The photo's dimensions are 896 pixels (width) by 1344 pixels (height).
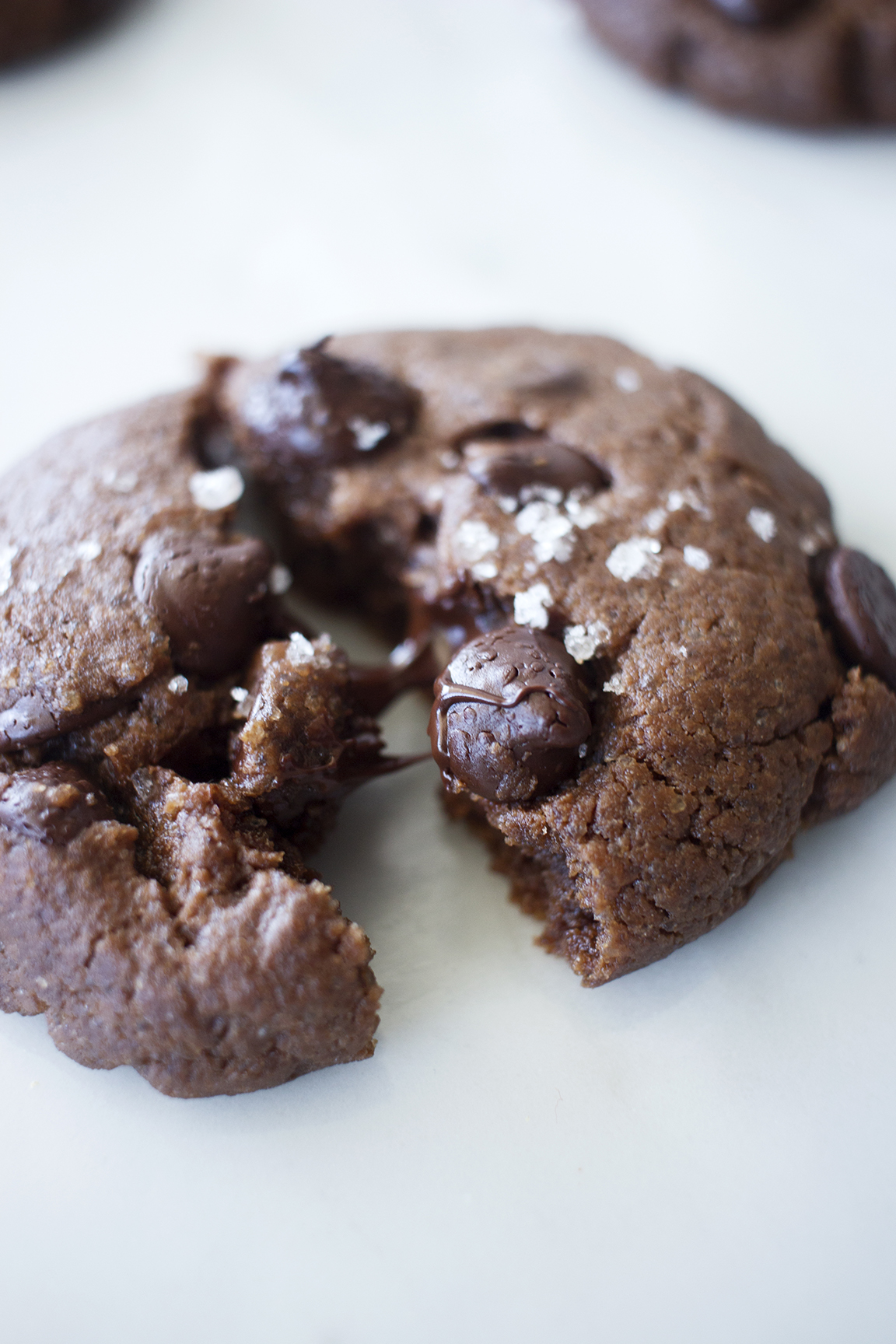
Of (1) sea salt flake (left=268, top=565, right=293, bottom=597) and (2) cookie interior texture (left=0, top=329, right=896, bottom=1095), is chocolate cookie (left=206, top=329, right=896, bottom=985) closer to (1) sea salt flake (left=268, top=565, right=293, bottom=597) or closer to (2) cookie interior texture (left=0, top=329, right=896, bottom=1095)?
(2) cookie interior texture (left=0, top=329, right=896, bottom=1095)

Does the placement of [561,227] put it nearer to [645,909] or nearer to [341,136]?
[341,136]

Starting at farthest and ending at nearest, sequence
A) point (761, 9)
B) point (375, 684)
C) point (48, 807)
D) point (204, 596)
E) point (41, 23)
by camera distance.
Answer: point (41, 23)
point (761, 9)
point (375, 684)
point (204, 596)
point (48, 807)

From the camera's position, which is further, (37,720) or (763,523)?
(763,523)

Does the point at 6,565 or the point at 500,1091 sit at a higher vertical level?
the point at 6,565

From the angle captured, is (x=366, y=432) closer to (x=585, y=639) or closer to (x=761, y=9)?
(x=585, y=639)

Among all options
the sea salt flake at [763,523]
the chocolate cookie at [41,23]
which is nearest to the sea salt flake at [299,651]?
the sea salt flake at [763,523]

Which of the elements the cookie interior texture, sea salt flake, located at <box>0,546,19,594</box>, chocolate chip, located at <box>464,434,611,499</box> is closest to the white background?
the cookie interior texture

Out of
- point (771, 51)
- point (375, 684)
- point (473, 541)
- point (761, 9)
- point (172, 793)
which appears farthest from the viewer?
point (771, 51)

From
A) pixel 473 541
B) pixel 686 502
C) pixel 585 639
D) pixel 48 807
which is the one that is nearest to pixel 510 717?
pixel 585 639
